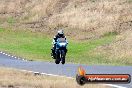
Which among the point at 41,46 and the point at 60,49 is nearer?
the point at 60,49

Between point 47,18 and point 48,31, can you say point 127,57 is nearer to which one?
point 48,31

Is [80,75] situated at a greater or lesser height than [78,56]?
greater

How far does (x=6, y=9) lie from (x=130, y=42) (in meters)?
32.7

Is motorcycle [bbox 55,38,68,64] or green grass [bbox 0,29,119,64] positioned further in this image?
green grass [bbox 0,29,119,64]

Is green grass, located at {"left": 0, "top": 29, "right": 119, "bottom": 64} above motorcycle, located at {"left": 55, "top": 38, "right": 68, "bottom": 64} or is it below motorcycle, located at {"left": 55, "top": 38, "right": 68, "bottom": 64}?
below

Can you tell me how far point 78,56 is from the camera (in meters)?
38.0

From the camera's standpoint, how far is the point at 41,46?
4525 cm

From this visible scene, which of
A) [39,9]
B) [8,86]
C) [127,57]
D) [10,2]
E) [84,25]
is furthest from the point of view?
[10,2]

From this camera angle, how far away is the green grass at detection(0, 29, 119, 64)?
120 feet

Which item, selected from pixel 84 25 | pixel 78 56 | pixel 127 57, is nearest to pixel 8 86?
pixel 127 57

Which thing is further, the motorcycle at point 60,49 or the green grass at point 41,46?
the green grass at point 41,46

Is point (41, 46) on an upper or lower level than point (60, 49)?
lower

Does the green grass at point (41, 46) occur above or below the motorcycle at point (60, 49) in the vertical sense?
below

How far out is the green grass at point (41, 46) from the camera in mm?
36688
